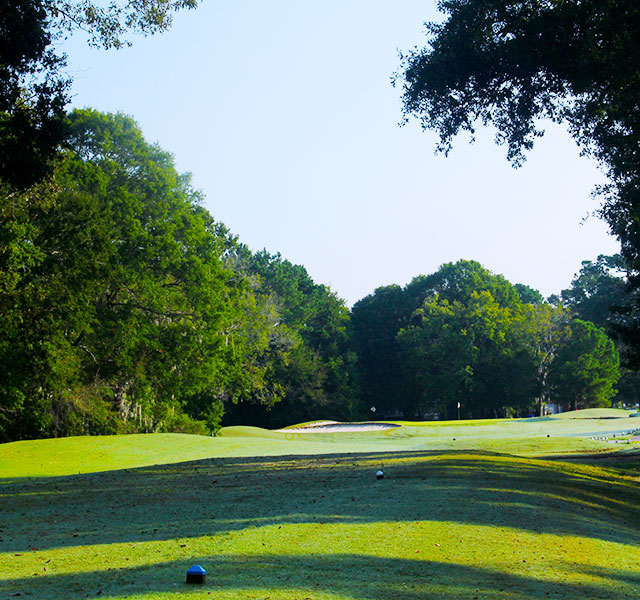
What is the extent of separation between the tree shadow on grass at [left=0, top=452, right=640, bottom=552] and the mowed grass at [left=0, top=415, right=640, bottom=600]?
1.6 inches

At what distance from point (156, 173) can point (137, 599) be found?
30.9m

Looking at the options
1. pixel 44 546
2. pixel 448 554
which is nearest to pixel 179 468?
pixel 44 546

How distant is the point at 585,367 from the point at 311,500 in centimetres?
6105

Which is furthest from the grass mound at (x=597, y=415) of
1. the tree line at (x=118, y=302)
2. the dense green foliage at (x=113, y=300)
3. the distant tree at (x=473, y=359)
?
the dense green foliage at (x=113, y=300)

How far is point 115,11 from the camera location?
15.0 meters

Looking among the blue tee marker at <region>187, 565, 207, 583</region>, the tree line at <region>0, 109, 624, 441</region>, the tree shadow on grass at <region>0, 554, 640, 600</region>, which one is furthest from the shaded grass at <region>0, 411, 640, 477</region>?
the blue tee marker at <region>187, 565, 207, 583</region>

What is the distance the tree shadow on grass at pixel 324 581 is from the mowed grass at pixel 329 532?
2 centimetres

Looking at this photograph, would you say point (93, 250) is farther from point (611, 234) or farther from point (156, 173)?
point (611, 234)

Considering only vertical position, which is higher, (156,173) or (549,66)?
(156,173)

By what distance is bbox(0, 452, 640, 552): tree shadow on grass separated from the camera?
886 cm

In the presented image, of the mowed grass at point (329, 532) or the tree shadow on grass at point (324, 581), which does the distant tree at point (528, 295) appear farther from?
the tree shadow on grass at point (324, 581)

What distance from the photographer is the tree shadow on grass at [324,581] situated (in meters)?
5.55

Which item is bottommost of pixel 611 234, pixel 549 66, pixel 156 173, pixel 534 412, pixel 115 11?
pixel 534 412

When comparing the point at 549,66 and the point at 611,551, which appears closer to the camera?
the point at 611,551
